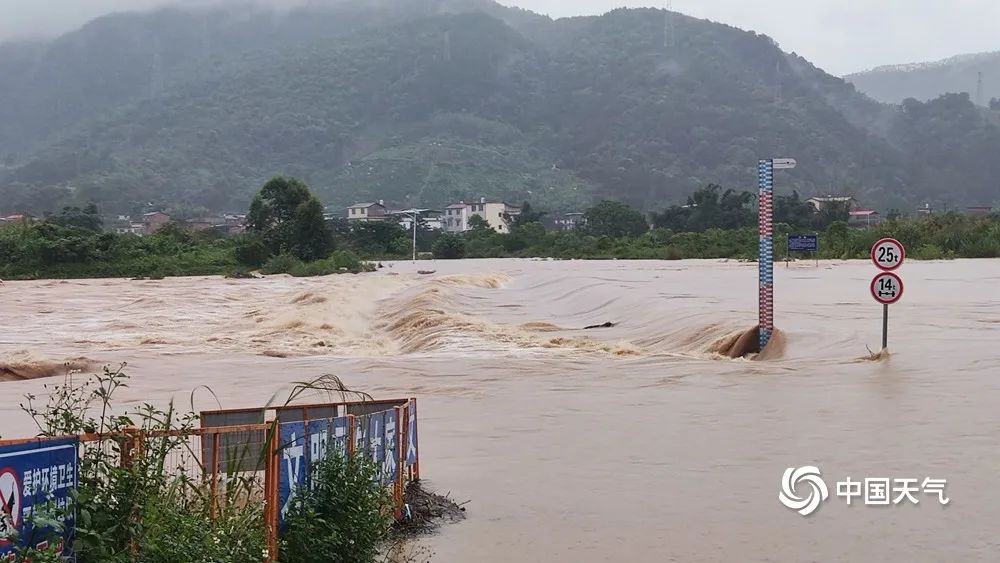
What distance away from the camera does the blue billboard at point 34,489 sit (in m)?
4.08

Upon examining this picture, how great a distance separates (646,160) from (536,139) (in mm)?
26627

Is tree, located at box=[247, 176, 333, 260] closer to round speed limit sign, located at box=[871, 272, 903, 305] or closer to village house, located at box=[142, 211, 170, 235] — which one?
round speed limit sign, located at box=[871, 272, 903, 305]

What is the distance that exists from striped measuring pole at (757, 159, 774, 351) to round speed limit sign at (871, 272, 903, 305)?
190 cm

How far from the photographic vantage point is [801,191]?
145625mm

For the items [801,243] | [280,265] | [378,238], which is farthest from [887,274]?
[378,238]

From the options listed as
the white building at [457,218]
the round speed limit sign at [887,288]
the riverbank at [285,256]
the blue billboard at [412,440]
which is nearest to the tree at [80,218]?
the riverbank at [285,256]

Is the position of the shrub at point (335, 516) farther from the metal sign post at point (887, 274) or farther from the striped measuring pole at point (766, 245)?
the striped measuring pole at point (766, 245)

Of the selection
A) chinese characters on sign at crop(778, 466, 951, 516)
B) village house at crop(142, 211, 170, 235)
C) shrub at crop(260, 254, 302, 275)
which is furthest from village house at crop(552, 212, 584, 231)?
chinese characters on sign at crop(778, 466, 951, 516)

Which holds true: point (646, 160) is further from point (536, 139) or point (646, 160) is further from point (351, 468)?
point (351, 468)

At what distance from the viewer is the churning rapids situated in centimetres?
731

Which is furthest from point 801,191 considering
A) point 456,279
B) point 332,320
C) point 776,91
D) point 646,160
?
point 332,320

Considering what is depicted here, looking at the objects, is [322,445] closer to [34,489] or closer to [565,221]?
[34,489]

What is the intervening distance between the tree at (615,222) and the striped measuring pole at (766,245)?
243ft

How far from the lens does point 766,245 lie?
16844 mm
